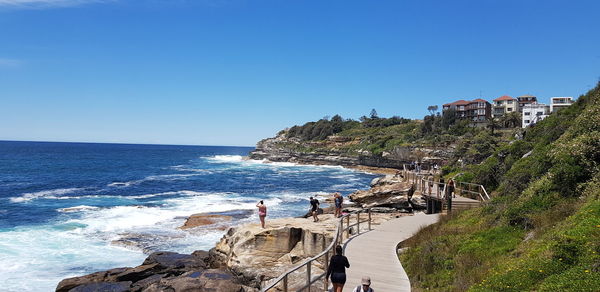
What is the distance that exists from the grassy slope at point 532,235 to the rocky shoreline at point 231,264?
487 centimetres

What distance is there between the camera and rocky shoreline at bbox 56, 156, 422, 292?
1442 cm

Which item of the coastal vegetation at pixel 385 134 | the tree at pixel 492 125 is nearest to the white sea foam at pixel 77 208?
the coastal vegetation at pixel 385 134

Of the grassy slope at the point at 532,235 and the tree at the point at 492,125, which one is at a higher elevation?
the tree at the point at 492,125

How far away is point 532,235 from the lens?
1232 cm

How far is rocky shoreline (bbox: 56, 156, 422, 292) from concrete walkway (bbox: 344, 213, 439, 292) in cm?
194

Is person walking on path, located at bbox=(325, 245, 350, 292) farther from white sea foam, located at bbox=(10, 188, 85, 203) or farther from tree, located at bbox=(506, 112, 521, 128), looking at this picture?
tree, located at bbox=(506, 112, 521, 128)

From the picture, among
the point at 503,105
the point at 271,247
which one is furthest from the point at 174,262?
the point at 503,105

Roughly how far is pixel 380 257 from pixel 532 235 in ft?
15.2

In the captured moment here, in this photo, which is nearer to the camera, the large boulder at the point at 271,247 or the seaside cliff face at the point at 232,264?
the seaside cliff face at the point at 232,264

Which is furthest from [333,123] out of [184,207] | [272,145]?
[184,207]

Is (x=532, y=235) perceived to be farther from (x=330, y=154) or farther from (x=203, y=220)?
(x=330, y=154)

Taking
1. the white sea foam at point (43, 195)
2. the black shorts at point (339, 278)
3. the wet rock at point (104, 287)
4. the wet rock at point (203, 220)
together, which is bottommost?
the white sea foam at point (43, 195)

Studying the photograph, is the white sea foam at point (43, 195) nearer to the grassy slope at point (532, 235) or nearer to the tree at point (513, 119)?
the grassy slope at point (532, 235)

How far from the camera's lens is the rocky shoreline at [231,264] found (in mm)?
14422
